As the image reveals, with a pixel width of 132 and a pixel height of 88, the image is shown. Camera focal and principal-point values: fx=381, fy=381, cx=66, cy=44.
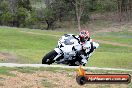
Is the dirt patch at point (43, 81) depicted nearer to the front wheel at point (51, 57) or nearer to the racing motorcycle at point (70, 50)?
the front wheel at point (51, 57)

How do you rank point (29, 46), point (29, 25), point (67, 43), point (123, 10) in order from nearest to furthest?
point (67, 43) → point (29, 46) → point (29, 25) → point (123, 10)

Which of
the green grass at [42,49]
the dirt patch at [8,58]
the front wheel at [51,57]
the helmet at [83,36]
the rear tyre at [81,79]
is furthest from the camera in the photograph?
the green grass at [42,49]

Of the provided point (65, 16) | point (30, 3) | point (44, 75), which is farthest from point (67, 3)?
point (44, 75)

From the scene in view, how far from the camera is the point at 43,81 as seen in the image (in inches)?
445

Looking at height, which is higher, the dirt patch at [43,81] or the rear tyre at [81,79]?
the rear tyre at [81,79]

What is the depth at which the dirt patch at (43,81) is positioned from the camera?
10591 millimetres

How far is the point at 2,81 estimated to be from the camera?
10.6 metres

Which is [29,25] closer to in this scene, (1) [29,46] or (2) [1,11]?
(2) [1,11]

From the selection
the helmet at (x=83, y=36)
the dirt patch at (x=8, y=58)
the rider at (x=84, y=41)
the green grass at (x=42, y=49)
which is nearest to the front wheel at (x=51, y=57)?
the rider at (x=84, y=41)

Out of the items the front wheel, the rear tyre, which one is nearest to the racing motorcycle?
the front wheel

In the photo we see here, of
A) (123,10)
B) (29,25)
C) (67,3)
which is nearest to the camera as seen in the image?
(29,25)

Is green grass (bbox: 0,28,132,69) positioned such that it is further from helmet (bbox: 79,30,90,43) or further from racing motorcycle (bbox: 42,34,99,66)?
helmet (bbox: 79,30,90,43)

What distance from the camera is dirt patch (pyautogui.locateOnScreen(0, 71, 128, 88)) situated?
34.7 feet

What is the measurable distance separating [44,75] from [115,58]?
18.0 metres
